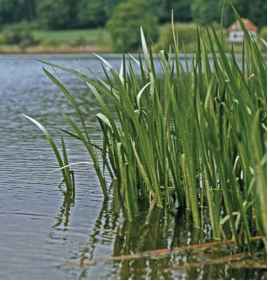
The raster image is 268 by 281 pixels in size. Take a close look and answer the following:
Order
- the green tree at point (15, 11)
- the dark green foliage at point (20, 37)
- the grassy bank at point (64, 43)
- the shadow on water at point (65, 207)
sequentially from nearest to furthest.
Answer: the shadow on water at point (65, 207), the grassy bank at point (64, 43), the dark green foliage at point (20, 37), the green tree at point (15, 11)

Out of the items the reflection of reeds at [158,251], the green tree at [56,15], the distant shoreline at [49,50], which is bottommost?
the distant shoreline at [49,50]

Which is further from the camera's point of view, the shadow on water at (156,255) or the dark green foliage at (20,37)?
the dark green foliage at (20,37)

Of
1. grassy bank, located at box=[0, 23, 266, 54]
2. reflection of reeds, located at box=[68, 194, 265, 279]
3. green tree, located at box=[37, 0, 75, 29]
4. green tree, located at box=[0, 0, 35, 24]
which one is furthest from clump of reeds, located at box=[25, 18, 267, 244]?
green tree, located at box=[0, 0, 35, 24]

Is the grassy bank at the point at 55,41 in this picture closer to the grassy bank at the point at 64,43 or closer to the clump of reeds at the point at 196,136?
the grassy bank at the point at 64,43

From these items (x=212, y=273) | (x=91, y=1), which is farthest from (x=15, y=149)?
(x=91, y=1)

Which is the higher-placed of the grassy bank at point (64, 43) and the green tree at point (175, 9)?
the green tree at point (175, 9)

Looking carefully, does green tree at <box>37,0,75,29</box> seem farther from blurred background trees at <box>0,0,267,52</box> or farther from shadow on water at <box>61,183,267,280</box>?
shadow on water at <box>61,183,267,280</box>

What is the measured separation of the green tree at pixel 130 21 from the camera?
82.5 m

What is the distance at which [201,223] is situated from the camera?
6.70 m

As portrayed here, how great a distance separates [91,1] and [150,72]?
106 meters

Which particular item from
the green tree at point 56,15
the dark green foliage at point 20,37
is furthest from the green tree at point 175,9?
the green tree at point 56,15

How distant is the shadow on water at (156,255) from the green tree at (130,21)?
234 feet

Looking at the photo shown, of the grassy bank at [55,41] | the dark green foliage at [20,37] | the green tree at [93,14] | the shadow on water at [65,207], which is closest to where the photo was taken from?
the shadow on water at [65,207]

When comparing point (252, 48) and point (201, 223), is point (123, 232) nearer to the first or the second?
point (201, 223)
